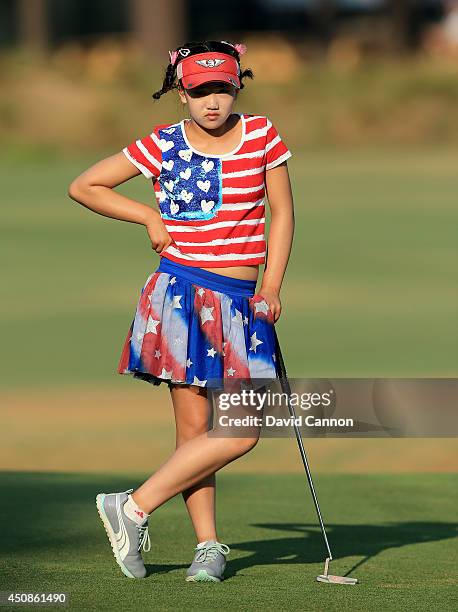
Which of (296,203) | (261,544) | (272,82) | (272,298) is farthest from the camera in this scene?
(272,82)

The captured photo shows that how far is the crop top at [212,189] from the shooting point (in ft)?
17.3

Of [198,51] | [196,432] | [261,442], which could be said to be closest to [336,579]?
[196,432]

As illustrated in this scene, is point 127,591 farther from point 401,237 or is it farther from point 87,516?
point 401,237

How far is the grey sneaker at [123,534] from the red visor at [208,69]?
134cm

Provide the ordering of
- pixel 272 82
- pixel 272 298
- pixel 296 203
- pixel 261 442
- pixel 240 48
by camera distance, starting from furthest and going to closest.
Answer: pixel 272 82
pixel 296 203
pixel 261 442
pixel 240 48
pixel 272 298

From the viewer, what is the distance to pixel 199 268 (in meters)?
5.30

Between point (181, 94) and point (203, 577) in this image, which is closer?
point (203, 577)

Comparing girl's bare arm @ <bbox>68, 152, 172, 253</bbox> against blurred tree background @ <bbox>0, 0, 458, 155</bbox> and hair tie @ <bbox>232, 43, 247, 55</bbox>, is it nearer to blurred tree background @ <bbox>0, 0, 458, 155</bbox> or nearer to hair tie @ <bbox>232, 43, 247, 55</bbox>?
hair tie @ <bbox>232, 43, 247, 55</bbox>

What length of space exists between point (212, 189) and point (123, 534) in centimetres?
112

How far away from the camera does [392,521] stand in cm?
691

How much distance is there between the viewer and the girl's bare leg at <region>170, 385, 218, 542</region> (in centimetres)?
533

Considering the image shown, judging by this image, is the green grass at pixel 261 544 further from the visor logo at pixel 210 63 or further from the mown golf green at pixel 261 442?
the visor logo at pixel 210 63

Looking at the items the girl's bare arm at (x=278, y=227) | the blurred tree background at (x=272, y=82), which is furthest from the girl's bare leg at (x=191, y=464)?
the blurred tree background at (x=272, y=82)

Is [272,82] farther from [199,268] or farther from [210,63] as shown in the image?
[199,268]
